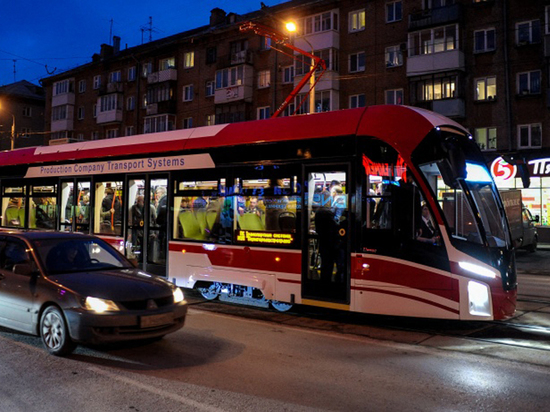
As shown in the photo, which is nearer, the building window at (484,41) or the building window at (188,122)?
the building window at (484,41)

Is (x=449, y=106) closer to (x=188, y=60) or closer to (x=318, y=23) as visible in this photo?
(x=318, y=23)

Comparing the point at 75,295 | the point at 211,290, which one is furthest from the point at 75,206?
the point at 75,295

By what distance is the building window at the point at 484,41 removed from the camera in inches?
1145

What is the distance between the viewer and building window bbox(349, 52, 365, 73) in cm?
3294

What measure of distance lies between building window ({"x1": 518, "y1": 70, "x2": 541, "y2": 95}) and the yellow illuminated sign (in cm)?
2466

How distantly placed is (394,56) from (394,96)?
2.50 metres

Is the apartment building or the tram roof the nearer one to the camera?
the tram roof

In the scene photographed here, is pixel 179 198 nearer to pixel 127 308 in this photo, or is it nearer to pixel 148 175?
pixel 148 175

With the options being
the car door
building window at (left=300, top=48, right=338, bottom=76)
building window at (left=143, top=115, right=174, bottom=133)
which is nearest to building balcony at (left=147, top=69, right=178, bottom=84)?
building window at (left=143, top=115, right=174, bottom=133)

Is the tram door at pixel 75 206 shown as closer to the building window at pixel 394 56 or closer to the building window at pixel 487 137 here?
the building window at pixel 487 137

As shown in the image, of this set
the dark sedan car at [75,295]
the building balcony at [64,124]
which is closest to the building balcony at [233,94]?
the building balcony at [64,124]

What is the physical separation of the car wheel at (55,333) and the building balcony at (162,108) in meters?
37.7

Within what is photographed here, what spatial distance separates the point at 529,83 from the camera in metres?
28.2

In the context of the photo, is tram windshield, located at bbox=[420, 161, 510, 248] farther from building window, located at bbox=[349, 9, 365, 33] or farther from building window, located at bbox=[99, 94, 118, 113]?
building window, located at bbox=[99, 94, 118, 113]
